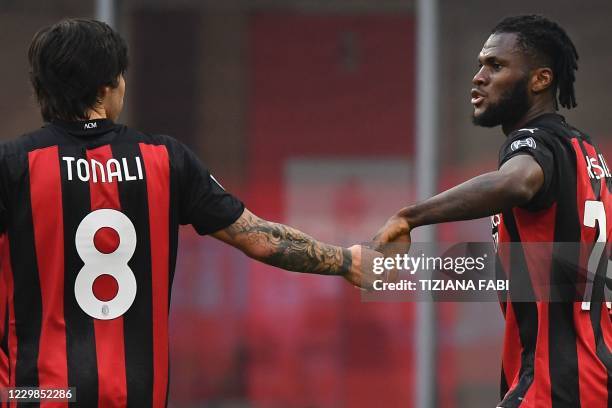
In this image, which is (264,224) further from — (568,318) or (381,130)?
(381,130)

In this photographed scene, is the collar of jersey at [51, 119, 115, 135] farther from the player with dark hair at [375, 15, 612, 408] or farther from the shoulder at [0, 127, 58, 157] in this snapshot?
the player with dark hair at [375, 15, 612, 408]

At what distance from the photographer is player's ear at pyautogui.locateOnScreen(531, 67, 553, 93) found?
368cm

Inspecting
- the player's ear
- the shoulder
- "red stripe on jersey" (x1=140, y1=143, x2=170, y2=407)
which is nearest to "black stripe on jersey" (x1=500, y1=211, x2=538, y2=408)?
the player's ear

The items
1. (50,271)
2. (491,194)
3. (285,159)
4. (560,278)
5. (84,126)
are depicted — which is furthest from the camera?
(285,159)

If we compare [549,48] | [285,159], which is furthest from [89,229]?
[285,159]

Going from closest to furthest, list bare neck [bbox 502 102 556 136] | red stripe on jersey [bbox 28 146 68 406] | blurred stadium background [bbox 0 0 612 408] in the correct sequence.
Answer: red stripe on jersey [bbox 28 146 68 406] < bare neck [bbox 502 102 556 136] < blurred stadium background [bbox 0 0 612 408]

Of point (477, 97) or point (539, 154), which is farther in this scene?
point (477, 97)

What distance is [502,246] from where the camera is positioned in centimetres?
354

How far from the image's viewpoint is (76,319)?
3010mm

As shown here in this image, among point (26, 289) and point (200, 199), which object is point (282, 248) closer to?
point (200, 199)

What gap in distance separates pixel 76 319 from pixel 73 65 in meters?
0.74

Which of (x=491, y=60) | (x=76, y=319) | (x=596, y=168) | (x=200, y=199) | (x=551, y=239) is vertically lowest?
(x=76, y=319)

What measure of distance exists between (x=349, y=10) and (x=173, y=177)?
4.09 metres

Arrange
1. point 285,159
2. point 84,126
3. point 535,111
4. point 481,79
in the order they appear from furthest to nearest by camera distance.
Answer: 1. point 285,159
2. point 481,79
3. point 535,111
4. point 84,126
